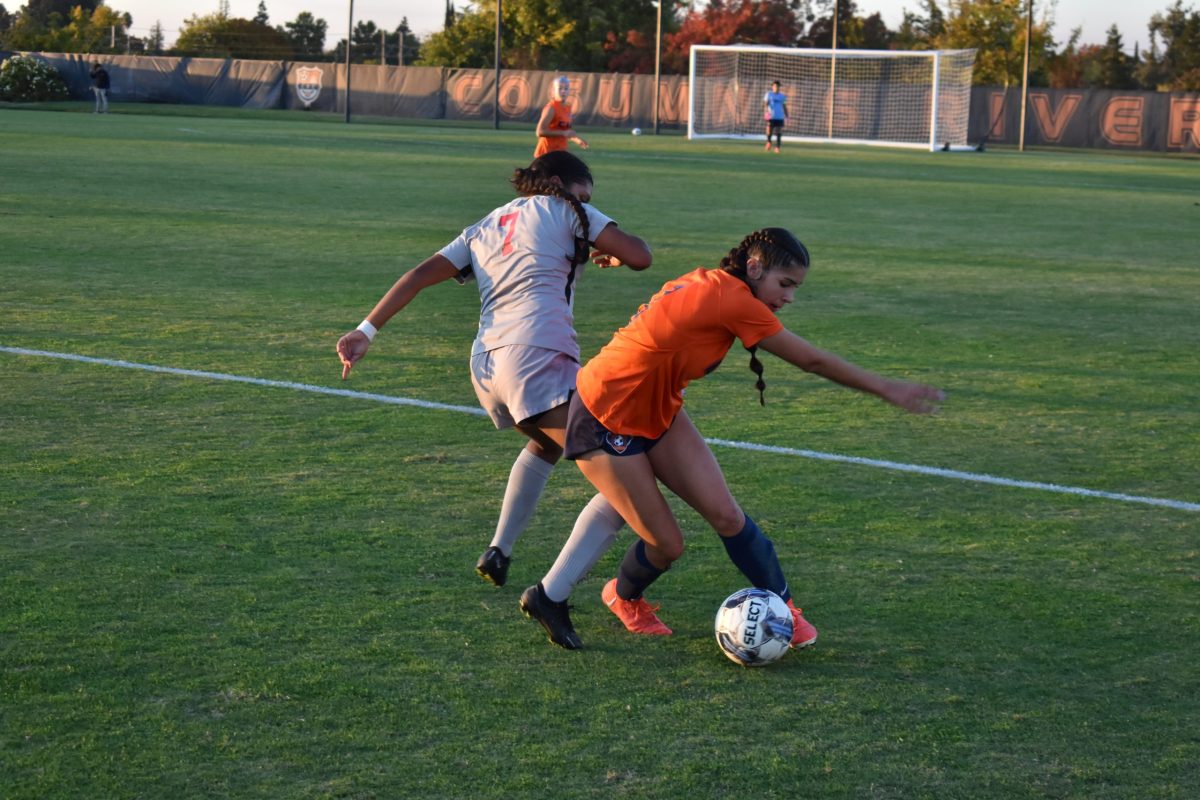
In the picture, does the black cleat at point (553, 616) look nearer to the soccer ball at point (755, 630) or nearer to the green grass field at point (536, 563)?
the green grass field at point (536, 563)

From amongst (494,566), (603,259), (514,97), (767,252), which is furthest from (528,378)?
(514,97)

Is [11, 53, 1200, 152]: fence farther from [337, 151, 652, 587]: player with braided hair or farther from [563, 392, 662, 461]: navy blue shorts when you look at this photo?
[563, 392, 662, 461]: navy blue shorts

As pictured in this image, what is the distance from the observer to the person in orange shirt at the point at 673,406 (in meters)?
4.28

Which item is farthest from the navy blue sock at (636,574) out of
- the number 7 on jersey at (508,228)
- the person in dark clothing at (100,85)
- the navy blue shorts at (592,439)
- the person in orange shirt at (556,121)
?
the person in dark clothing at (100,85)

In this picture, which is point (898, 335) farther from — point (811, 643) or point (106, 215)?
point (106, 215)

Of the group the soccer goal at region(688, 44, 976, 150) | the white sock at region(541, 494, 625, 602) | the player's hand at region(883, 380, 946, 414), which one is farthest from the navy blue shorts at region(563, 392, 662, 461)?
the soccer goal at region(688, 44, 976, 150)

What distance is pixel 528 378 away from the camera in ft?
16.0

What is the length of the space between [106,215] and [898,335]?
33.3 feet

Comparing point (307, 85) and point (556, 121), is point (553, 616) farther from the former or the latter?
point (307, 85)

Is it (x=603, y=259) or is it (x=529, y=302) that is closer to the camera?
(x=529, y=302)

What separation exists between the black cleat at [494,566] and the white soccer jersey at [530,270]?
2.36 feet

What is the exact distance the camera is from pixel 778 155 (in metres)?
36.4

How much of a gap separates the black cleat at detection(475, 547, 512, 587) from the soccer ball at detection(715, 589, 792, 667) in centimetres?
89

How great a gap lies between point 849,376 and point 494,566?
155cm
